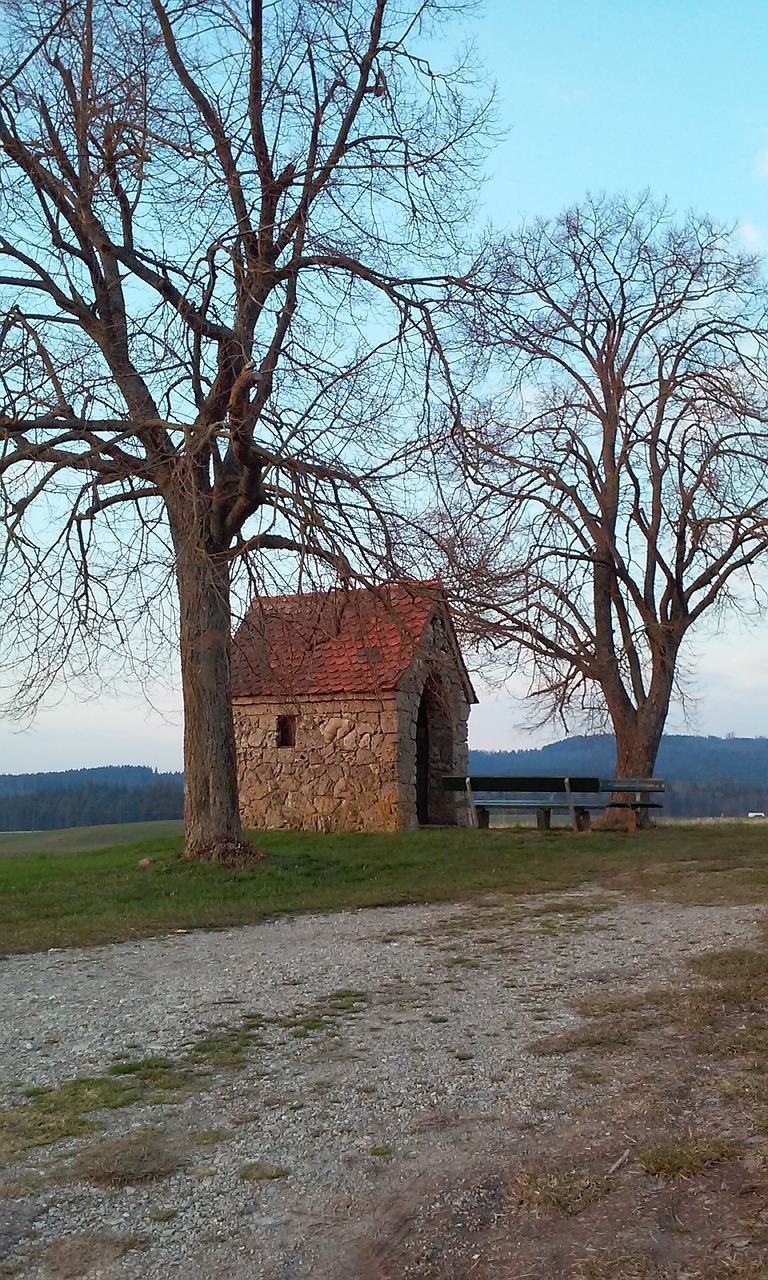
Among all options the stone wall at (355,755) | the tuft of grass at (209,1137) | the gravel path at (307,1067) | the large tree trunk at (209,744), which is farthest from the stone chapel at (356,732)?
the tuft of grass at (209,1137)

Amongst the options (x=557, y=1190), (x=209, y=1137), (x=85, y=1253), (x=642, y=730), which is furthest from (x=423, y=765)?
(x=85, y=1253)

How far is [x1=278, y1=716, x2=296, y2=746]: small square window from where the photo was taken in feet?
69.8

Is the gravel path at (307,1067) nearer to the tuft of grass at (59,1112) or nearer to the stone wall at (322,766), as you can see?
the tuft of grass at (59,1112)

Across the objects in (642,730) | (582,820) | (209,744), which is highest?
(642,730)

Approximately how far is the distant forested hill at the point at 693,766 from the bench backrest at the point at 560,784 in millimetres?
3676

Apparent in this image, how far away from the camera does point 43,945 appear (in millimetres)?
8773

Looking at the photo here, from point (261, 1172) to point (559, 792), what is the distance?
15.9 meters

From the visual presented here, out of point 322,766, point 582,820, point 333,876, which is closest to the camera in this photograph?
point 333,876

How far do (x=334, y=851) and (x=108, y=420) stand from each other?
679 centimetres

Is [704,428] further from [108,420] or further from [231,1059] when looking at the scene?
[231,1059]

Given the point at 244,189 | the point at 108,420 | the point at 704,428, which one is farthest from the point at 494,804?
the point at 244,189

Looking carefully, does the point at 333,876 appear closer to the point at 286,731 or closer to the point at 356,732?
the point at 356,732

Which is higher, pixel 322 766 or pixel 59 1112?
pixel 322 766

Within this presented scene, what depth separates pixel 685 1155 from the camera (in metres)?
3.58
